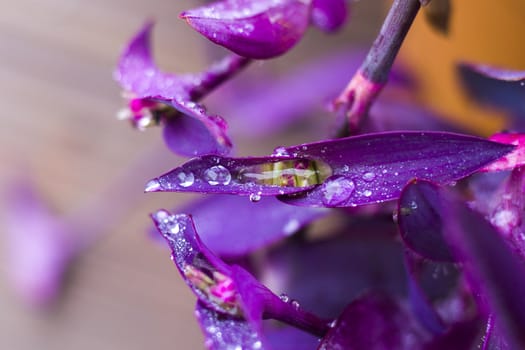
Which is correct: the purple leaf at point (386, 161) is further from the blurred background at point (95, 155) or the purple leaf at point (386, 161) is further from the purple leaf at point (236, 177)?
the blurred background at point (95, 155)

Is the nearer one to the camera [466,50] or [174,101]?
[174,101]

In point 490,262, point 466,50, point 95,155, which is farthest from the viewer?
point 95,155

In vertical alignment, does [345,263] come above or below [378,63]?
below

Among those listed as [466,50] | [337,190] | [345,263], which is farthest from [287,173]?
[466,50]

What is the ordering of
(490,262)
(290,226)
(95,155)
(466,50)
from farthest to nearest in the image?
1. (95,155)
2. (466,50)
3. (290,226)
4. (490,262)

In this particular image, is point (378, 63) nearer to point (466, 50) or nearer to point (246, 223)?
point (246, 223)

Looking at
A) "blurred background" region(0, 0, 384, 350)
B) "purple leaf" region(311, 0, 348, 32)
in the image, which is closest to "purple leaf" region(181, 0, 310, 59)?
"purple leaf" region(311, 0, 348, 32)

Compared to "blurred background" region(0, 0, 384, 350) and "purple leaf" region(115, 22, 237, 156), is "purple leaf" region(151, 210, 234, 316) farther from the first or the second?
"blurred background" region(0, 0, 384, 350)

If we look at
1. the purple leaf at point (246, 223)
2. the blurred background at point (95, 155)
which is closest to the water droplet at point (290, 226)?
the purple leaf at point (246, 223)

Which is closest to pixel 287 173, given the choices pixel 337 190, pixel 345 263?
pixel 337 190
